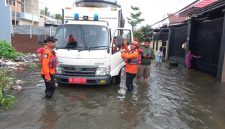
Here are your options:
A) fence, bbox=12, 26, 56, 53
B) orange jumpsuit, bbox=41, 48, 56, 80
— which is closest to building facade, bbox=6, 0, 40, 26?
fence, bbox=12, 26, 56, 53

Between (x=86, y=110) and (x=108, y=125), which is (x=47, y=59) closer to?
(x=86, y=110)

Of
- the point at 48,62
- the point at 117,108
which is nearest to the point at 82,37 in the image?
the point at 48,62

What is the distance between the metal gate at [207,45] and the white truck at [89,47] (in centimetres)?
549

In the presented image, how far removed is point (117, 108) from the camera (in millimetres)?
7305

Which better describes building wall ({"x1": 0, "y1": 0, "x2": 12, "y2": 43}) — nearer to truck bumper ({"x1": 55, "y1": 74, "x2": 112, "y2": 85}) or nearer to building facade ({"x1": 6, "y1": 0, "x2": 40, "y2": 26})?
building facade ({"x1": 6, "y1": 0, "x2": 40, "y2": 26})

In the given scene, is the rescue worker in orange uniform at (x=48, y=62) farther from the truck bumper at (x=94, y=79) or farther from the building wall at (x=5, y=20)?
the building wall at (x=5, y=20)

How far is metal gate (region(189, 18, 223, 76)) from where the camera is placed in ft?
45.5

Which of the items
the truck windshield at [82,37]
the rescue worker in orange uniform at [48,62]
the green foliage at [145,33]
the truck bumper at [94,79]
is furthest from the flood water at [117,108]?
the green foliage at [145,33]

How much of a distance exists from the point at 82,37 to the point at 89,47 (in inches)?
19.1

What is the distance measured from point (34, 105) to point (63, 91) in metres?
1.77

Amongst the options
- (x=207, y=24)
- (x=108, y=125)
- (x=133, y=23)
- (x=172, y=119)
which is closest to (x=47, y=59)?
(x=108, y=125)

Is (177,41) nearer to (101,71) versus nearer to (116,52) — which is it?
(116,52)

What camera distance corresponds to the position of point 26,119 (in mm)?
6129

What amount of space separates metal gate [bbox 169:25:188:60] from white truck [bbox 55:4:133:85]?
398 inches
